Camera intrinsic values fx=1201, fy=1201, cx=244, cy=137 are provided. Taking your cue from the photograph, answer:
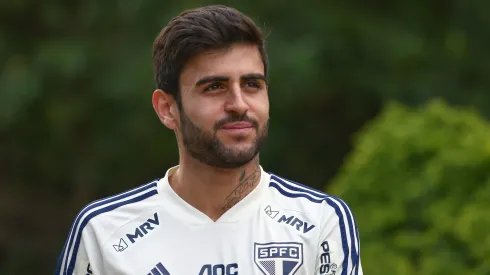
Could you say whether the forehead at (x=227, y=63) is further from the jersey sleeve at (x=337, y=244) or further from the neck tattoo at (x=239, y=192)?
the jersey sleeve at (x=337, y=244)

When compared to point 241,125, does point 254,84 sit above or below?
above

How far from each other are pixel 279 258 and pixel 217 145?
397 millimetres

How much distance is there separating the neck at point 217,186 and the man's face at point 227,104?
0.28 feet

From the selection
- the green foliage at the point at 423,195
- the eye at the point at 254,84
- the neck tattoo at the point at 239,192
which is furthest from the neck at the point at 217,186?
the green foliage at the point at 423,195

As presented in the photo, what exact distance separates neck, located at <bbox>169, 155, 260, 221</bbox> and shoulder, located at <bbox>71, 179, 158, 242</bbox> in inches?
5.7

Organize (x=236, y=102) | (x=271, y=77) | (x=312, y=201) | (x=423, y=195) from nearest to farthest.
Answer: (x=236, y=102), (x=312, y=201), (x=423, y=195), (x=271, y=77)

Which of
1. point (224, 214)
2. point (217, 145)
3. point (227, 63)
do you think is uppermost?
point (227, 63)

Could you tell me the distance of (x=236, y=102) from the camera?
3641 millimetres

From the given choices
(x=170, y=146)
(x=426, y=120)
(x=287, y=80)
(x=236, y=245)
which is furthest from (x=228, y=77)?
(x=170, y=146)

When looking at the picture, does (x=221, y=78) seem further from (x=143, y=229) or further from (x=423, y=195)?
(x=423, y=195)

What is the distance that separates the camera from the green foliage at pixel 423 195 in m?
5.56

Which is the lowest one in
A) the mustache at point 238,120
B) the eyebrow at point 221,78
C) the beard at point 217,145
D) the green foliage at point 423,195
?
the green foliage at point 423,195

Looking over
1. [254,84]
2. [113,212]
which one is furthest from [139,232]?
[254,84]

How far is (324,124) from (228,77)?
8706mm
